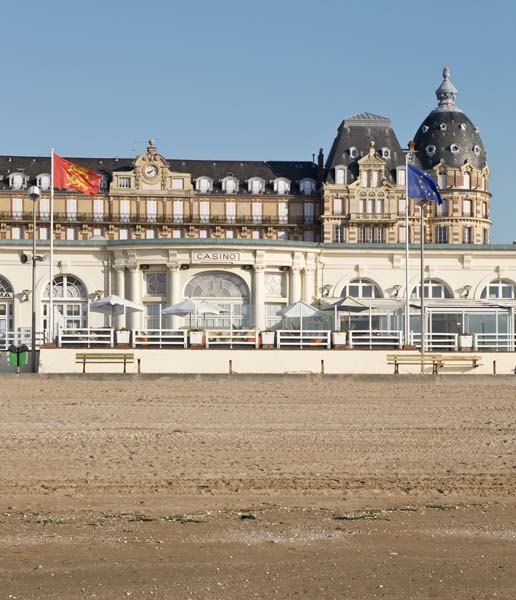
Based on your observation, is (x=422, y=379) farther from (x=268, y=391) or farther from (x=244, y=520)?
(x=244, y=520)

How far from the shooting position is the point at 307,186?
97000 mm

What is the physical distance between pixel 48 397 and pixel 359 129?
72.8 m

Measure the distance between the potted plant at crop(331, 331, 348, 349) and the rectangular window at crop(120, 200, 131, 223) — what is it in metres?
55.1

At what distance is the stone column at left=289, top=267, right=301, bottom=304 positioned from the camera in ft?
167

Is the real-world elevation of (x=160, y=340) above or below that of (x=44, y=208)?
below

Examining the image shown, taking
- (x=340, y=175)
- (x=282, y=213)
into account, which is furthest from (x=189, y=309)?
(x=282, y=213)

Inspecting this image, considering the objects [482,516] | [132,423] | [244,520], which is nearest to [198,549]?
[244,520]

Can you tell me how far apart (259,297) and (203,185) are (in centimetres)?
4753

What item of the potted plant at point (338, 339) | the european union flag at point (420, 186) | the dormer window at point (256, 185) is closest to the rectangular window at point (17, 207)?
the dormer window at point (256, 185)

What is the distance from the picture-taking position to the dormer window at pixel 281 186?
96.2 m

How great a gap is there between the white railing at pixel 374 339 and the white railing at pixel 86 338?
29.5 ft

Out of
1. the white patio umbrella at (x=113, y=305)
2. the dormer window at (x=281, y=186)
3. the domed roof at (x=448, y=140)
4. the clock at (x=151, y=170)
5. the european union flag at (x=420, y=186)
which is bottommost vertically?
the white patio umbrella at (x=113, y=305)

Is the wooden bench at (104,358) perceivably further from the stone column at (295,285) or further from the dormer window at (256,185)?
the dormer window at (256,185)

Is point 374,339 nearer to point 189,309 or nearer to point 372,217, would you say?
point 189,309
